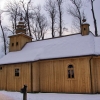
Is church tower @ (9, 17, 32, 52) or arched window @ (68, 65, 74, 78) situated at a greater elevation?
church tower @ (9, 17, 32, 52)

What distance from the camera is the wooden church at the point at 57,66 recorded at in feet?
47.9

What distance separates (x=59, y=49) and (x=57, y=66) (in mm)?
1769

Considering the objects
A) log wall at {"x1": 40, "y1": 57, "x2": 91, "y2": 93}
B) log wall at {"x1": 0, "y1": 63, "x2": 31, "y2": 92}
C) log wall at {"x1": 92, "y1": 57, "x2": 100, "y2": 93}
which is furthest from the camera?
log wall at {"x1": 0, "y1": 63, "x2": 31, "y2": 92}

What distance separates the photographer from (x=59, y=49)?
667 inches

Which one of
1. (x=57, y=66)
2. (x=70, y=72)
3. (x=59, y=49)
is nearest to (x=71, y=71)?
(x=70, y=72)

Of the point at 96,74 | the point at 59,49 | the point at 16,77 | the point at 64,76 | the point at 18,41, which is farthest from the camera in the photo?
the point at 18,41

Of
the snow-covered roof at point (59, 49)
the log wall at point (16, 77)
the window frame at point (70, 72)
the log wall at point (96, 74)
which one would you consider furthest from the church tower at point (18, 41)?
the log wall at point (96, 74)

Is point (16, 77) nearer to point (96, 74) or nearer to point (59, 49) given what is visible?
point (59, 49)

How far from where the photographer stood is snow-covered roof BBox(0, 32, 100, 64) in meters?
15.3

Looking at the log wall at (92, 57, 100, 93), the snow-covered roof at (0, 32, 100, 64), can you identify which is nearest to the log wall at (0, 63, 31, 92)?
the snow-covered roof at (0, 32, 100, 64)

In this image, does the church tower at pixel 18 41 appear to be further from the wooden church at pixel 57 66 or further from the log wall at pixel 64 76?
the log wall at pixel 64 76

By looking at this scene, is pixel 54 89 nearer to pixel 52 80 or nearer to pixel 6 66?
pixel 52 80

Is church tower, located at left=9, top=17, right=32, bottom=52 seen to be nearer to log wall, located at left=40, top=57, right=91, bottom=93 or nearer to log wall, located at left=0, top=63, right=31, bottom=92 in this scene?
log wall, located at left=0, top=63, right=31, bottom=92

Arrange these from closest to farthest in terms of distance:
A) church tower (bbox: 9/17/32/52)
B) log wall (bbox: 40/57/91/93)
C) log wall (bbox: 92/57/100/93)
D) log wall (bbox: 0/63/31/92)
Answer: log wall (bbox: 92/57/100/93) < log wall (bbox: 40/57/91/93) < log wall (bbox: 0/63/31/92) < church tower (bbox: 9/17/32/52)
